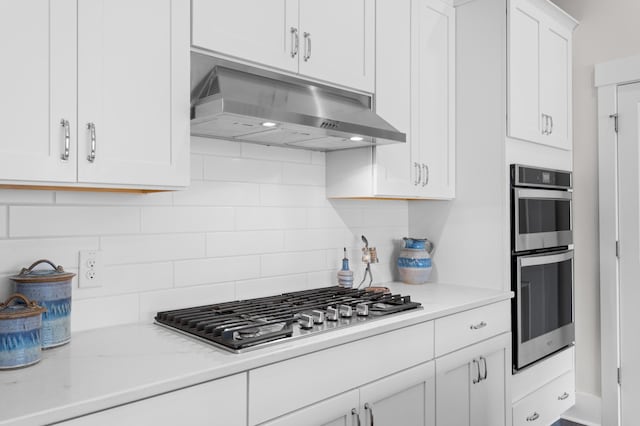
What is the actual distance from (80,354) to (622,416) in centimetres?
326

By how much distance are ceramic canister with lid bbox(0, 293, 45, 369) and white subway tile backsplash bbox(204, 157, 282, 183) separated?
92 cm

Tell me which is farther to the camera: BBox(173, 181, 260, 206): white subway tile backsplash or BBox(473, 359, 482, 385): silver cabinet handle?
BBox(473, 359, 482, 385): silver cabinet handle

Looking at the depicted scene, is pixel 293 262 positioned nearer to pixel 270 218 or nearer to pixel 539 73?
pixel 270 218

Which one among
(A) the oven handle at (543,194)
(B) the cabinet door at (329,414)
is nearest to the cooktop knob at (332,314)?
(B) the cabinet door at (329,414)

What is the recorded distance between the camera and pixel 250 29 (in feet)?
6.07

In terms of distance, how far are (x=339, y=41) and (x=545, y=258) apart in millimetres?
1721

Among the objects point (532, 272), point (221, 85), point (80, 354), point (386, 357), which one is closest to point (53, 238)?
point (80, 354)

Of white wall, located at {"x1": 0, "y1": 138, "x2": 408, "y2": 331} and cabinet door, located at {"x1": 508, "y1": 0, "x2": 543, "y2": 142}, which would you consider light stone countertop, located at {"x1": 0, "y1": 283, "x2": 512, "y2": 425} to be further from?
cabinet door, located at {"x1": 508, "y1": 0, "x2": 543, "y2": 142}

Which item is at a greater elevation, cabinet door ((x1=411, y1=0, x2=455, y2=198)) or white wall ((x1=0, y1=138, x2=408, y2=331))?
cabinet door ((x1=411, y1=0, x2=455, y2=198))

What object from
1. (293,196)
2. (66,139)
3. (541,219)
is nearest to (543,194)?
(541,219)

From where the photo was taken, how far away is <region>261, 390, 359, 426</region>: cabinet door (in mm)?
1551

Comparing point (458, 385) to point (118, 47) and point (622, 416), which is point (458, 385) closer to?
point (622, 416)

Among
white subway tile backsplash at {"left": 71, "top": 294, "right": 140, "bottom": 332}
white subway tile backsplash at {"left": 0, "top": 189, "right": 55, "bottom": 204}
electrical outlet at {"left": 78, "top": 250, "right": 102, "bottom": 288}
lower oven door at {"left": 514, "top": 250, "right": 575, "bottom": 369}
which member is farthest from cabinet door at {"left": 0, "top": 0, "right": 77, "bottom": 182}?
lower oven door at {"left": 514, "top": 250, "right": 575, "bottom": 369}

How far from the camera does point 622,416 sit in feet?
10.3
